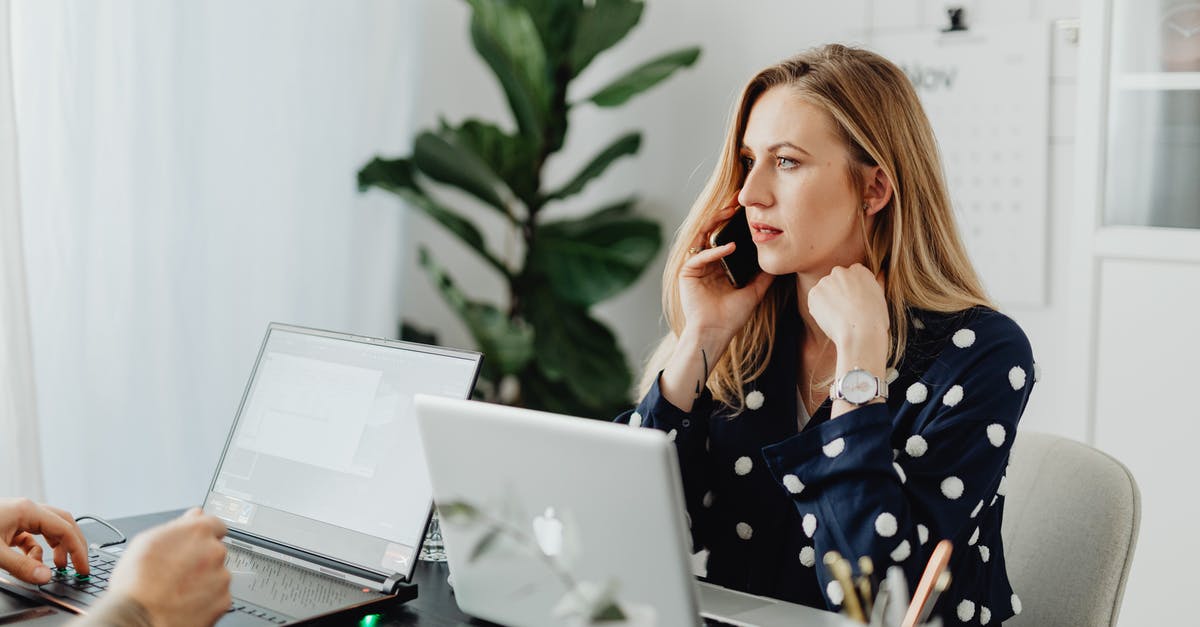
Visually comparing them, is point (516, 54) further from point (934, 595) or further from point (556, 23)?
point (934, 595)

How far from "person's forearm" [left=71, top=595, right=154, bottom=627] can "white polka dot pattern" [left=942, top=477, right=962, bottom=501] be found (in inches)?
33.5

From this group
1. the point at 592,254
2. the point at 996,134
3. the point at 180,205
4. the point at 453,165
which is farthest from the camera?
the point at 592,254

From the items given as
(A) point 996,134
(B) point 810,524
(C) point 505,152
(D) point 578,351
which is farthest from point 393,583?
(A) point 996,134

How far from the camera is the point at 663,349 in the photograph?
68.5 inches

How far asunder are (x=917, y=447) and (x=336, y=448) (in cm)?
68

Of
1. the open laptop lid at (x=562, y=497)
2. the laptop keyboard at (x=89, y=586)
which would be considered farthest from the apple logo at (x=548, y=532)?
the laptop keyboard at (x=89, y=586)

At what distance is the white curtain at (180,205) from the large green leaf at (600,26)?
1.56ft

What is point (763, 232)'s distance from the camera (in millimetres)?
1541

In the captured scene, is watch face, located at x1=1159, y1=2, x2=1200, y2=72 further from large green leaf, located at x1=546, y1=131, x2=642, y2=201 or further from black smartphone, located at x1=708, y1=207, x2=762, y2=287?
large green leaf, located at x1=546, y1=131, x2=642, y2=201

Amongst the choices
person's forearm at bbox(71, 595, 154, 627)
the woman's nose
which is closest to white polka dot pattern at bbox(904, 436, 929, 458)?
the woman's nose

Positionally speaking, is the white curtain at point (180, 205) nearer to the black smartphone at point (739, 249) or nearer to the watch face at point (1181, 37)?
the black smartphone at point (739, 249)

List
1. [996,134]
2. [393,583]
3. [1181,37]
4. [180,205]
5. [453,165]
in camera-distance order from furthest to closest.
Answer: [453,165] < [996,134] < [180,205] < [1181,37] < [393,583]

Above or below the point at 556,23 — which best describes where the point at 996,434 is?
below

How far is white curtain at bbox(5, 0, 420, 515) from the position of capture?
2297 mm
